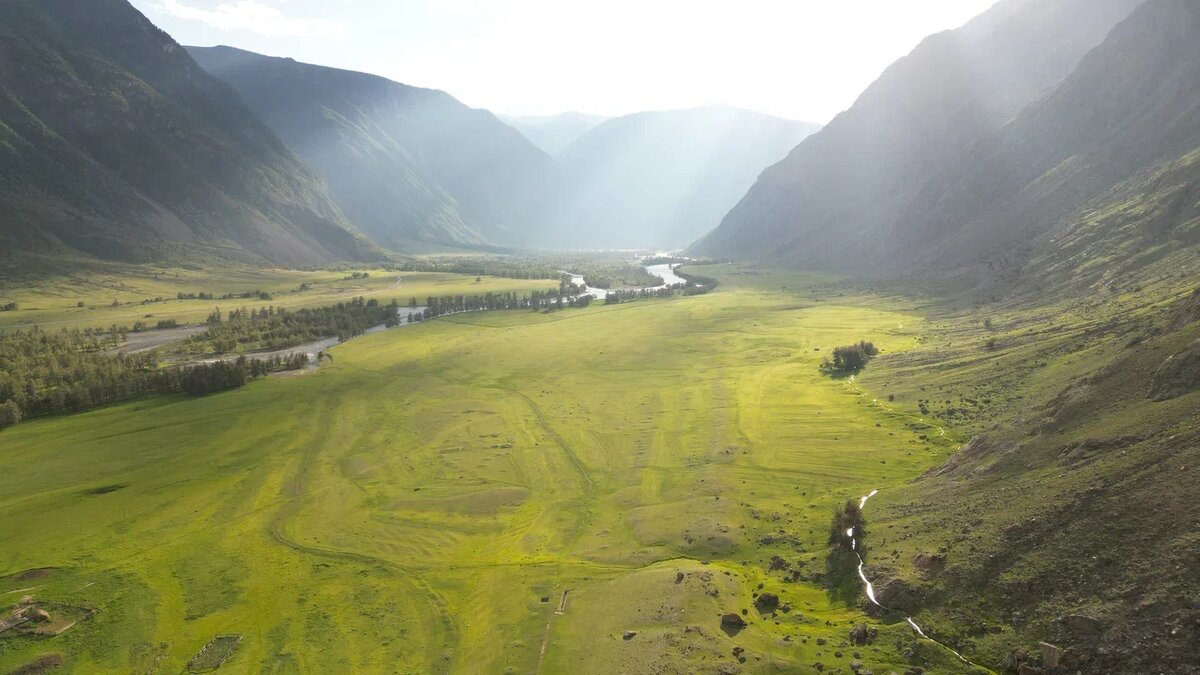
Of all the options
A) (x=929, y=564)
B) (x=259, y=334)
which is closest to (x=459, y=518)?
(x=929, y=564)

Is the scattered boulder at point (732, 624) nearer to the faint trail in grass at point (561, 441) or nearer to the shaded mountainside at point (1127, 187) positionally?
the faint trail in grass at point (561, 441)

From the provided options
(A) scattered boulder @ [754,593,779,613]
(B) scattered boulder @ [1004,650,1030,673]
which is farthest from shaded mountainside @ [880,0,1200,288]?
(B) scattered boulder @ [1004,650,1030,673]

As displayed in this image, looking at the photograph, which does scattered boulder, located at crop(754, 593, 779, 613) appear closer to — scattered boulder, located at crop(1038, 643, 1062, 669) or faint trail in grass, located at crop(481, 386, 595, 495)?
scattered boulder, located at crop(1038, 643, 1062, 669)

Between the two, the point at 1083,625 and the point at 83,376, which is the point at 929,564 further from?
the point at 83,376

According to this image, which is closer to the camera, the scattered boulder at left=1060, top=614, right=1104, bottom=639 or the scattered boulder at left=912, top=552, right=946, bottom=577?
the scattered boulder at left=1060, top=614, right=1104, bottom=639

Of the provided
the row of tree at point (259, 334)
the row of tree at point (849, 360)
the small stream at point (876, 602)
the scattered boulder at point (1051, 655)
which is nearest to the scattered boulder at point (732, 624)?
the small stream at point (876, 602)

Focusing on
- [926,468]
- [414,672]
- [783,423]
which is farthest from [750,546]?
[783,423]

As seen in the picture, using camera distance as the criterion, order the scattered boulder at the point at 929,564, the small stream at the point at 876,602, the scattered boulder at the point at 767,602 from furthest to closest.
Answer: the scattered boulder at the point at 767,602
the scattered boulder at the point at 929,564
the small stream at the point at 876,602

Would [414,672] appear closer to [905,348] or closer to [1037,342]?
[1037,342]
